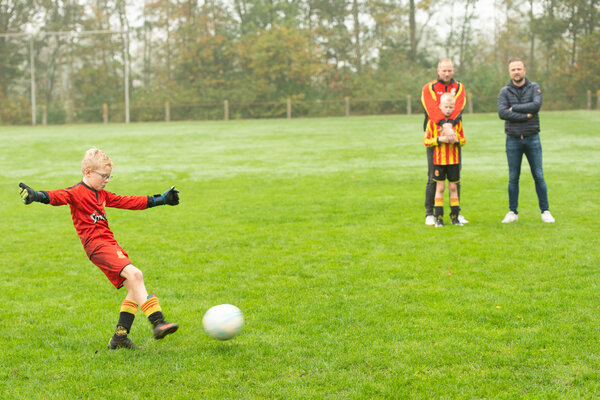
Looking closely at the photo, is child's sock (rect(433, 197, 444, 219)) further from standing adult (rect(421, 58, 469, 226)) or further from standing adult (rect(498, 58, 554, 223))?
standing adult (rect(498, 58, 554, 223))

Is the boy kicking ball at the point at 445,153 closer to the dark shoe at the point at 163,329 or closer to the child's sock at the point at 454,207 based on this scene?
the child's sock at the point at 454,207

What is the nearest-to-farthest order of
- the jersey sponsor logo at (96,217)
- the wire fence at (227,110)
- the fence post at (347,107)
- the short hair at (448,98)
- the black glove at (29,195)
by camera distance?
the black glove at (29,195) → the jersey sponsor logo at (96,217) → the short hair at (448,98) → the fence post at (347,107) → the wire fence at (227,110)

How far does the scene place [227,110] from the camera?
48.6 metres

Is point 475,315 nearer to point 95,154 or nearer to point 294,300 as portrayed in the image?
point 294,300

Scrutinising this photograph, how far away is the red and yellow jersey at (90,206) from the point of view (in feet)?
16.3

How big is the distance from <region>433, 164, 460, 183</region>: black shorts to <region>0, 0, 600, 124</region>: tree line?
4065 centimetres

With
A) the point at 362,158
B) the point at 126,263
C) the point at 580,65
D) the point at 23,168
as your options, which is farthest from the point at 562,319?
the point at 580,65

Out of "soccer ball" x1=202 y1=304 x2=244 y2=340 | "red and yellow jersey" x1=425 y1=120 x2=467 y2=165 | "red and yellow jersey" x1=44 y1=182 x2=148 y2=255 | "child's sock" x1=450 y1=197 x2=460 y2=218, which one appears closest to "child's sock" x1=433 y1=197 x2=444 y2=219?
"child's sock" x1=450 y1=197 x2=460 y2=218

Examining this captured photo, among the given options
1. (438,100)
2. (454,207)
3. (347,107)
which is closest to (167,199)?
(438,100)

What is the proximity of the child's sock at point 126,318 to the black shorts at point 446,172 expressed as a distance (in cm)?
561

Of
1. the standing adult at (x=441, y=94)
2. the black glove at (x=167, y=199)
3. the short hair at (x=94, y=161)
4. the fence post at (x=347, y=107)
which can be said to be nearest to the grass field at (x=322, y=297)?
the black glove at (x=167, y=199)

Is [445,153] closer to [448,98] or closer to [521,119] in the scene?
[448,98]

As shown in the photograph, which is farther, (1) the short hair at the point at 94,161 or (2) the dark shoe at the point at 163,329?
(1) the short hair at the point at 94,161

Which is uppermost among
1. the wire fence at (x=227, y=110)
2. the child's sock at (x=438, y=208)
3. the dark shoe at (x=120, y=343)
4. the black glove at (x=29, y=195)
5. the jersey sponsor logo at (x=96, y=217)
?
the wire fence at (x=227, y=110)
